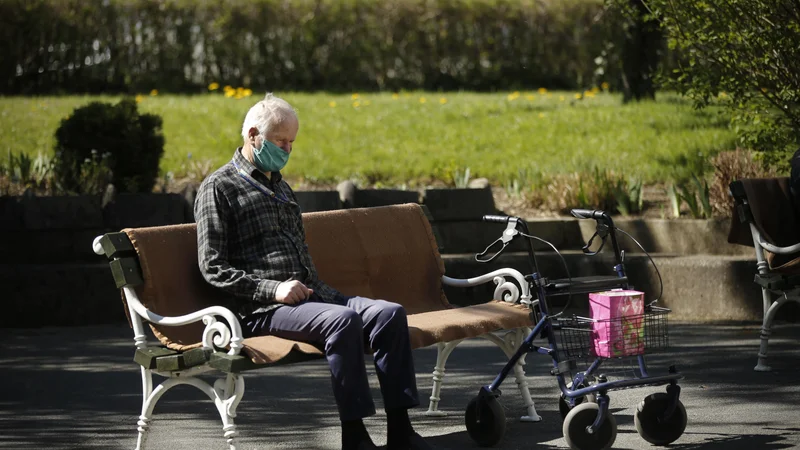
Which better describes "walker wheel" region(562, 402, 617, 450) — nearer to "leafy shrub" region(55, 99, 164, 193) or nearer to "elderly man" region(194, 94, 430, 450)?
"elderly man" region(194, 94, 430, 450)

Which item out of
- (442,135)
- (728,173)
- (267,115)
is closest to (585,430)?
(267,115)

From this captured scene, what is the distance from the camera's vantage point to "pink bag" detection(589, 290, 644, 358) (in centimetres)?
513

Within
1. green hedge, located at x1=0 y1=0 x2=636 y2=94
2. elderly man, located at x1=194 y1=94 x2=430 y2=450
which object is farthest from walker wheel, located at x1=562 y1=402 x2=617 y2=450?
green hedge, located at x1=0 y1=0 x2=636 y2=94

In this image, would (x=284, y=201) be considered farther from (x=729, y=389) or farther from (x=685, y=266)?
(x=685, y=266)

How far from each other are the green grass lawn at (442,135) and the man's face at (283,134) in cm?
512

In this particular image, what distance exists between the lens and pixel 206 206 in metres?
5.25

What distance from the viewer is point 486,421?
17.9 feet

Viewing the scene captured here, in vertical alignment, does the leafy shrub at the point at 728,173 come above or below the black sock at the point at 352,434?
above

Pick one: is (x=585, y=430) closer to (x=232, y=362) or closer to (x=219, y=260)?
(x=232, y=362)

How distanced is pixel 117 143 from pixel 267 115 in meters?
5.14

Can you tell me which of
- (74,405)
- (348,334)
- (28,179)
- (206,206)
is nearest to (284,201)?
(206,206)

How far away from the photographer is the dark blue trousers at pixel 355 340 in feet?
16.2

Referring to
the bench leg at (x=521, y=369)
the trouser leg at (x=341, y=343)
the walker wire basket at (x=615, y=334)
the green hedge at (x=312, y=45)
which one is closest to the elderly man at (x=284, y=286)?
the trouser leg at (x=341, y=343)

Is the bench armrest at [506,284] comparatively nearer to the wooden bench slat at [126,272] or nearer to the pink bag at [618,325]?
the pink bag at [618,325]
